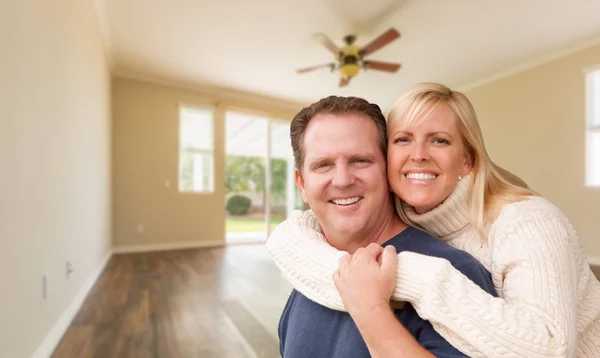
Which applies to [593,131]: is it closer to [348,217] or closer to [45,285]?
[348,217]

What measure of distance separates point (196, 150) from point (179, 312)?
12.9 ft

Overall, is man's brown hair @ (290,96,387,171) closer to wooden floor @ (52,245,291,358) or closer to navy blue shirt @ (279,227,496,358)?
navy blue shirt @ (279,227,496,358)

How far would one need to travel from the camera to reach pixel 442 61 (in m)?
4.77

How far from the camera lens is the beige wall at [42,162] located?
1.48m

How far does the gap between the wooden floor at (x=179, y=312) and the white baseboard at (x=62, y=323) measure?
5 centimetres

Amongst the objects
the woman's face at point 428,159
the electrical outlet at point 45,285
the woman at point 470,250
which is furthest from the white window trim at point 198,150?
the woman's face at point 428,159

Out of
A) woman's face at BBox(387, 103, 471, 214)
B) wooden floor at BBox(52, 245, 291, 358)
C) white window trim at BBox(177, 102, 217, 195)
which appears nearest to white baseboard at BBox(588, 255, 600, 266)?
wooden floor at BBox(52, 245, 291, 358)

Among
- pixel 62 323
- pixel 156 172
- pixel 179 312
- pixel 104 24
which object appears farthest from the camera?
pixel 156 172

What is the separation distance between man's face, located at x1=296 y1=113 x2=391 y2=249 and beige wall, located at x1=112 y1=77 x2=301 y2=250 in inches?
217

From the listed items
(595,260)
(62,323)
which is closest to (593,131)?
(595,260)

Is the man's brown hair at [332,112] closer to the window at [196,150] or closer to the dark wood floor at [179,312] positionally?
the dark wood floor at [179,312]

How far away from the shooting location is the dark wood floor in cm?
216

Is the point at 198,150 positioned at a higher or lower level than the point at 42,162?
higher

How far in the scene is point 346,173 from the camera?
0.82 m
